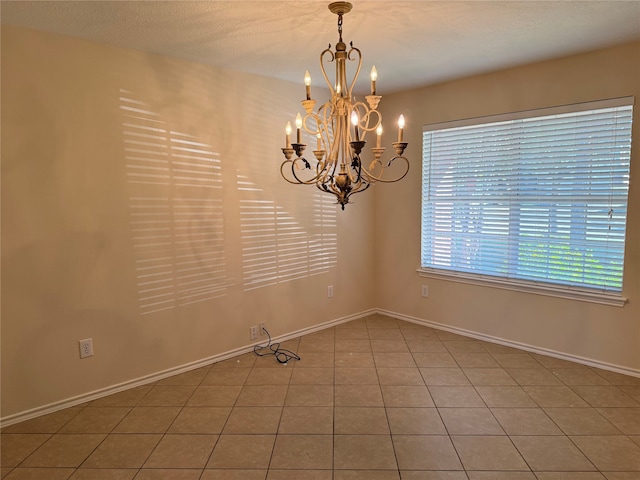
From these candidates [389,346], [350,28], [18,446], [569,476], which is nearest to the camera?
[569,476]

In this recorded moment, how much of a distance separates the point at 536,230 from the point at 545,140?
0.71m

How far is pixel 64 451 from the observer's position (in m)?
2.09

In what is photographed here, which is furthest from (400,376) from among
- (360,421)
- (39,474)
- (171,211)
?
(39,474)

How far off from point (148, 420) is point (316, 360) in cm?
132

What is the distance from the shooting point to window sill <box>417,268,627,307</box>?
2.86 metres

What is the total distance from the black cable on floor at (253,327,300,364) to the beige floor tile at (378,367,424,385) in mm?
738

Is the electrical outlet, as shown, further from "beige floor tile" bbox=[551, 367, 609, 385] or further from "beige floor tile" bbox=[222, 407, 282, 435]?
"beige floor tile" bbox=[551, 367, 609, 385]

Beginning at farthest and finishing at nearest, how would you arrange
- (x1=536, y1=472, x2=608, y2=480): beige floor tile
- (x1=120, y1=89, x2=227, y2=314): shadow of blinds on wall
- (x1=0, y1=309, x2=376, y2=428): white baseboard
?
(x1=120, y1=89, x2=227, y2=314): shadow of blinds on wall < (x1=0, y1=309, x2=376, y2=428): white baseboard < (x1=536, y1=472, x2=608, y2=480): beige floor tile

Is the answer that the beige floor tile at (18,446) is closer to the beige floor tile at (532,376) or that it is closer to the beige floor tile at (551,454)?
the beige floor tile at (551,454)

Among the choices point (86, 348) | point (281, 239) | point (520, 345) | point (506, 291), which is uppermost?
point (281, 239)

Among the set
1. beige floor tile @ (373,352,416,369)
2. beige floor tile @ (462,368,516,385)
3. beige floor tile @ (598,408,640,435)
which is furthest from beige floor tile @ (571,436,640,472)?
beige floor tile @ (373,352,416,369)

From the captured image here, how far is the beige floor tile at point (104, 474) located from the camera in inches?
74.0

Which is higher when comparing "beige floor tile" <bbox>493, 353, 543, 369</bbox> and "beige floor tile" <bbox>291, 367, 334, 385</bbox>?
"beige floor tile" <bbox>493, 353, 543, 369</bbox>

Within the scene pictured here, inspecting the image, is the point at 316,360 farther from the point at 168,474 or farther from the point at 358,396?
the point at 168,474
